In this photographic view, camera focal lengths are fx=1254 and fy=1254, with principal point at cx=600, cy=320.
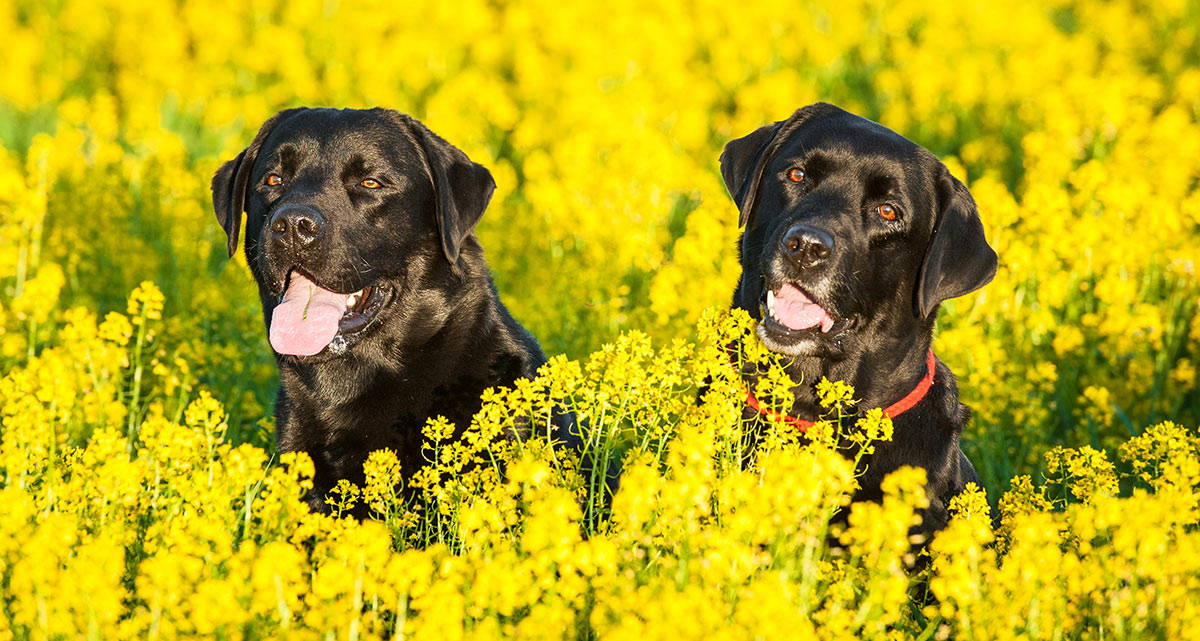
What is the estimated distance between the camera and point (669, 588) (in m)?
2.98

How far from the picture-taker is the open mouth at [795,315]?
4.34 metres

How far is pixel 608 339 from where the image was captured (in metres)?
6.26

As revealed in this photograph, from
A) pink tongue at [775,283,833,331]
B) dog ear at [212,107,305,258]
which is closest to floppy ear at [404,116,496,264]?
dog ear at [212,107,305,258]

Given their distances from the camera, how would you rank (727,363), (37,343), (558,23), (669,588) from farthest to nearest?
(558,23) → (37,343) → (727,363) → (669,588)

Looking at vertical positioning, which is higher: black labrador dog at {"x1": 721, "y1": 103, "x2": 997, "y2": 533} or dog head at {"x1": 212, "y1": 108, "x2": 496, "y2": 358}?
dog head at {"x1": 212, "y1": 108, "x2": 496, "y2": 358}

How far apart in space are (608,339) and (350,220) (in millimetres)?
2106

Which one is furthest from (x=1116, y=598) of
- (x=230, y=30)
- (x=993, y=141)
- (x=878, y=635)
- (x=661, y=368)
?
(x=230, y=30)

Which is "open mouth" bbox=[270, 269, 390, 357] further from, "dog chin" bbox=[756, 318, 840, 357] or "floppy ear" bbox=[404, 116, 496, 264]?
"dog chin" bbox=[756, 318, 840, 357]

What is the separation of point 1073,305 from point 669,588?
4.14 meters

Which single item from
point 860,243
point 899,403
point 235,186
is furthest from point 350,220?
point 899,403

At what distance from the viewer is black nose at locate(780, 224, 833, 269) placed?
13.7 ft

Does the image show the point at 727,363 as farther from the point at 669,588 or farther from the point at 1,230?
the point at 1,230

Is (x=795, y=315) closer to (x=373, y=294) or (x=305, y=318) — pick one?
(x=373, y=294)

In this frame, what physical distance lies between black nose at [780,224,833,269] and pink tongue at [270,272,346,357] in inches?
63.3
